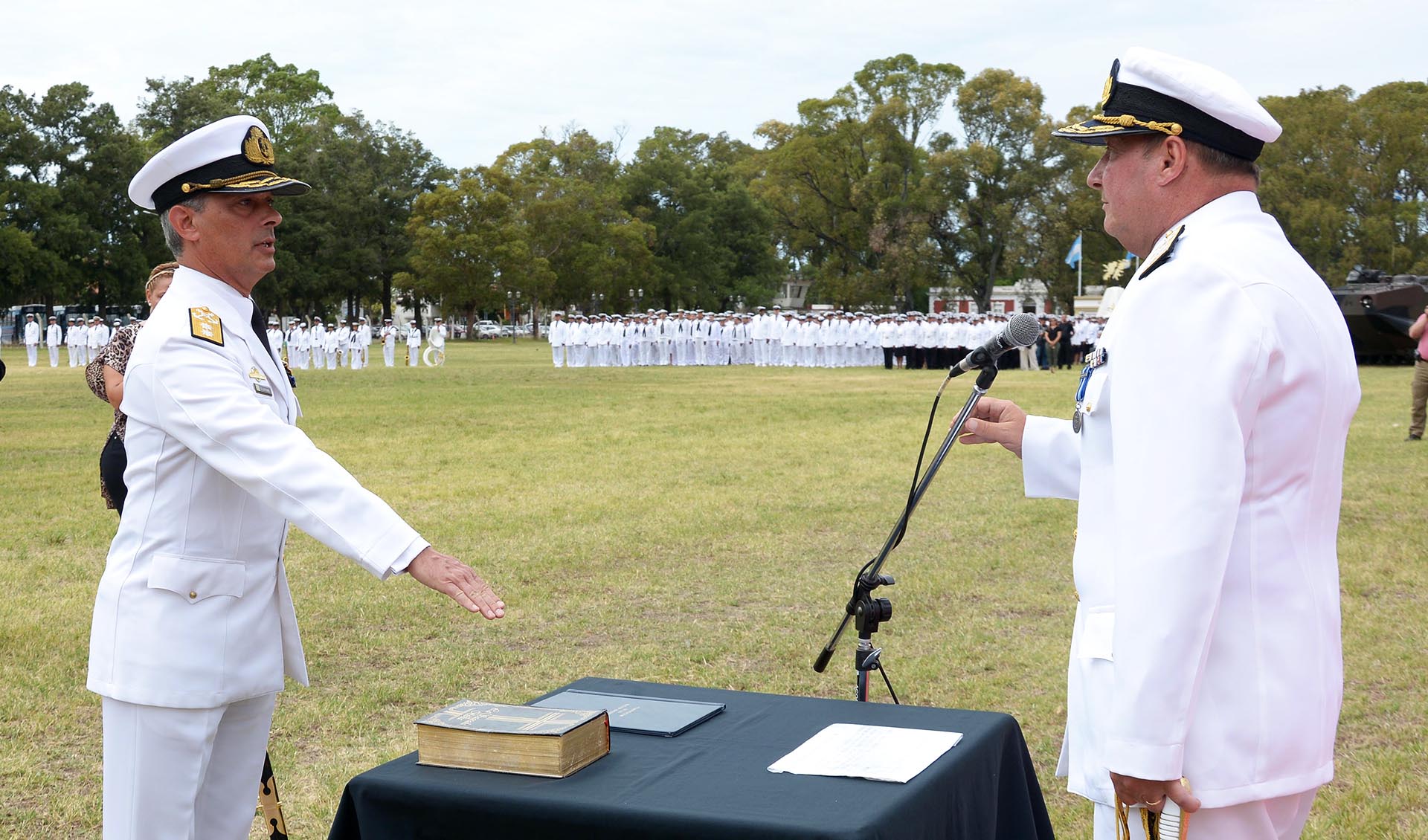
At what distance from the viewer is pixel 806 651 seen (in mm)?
6285

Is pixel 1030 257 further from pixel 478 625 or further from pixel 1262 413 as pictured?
pixel 1262 413

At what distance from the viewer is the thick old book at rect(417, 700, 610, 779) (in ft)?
7.59

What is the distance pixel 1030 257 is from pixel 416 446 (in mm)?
48037

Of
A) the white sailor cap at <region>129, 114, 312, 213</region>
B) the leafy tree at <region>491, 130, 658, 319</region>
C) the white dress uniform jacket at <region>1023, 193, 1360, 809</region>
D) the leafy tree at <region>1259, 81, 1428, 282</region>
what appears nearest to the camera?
the white dress uniform jacket at <region>1023, 193, 1360, 809</region>

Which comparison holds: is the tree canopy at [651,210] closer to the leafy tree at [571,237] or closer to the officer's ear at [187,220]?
the leafy tree at [571,237]

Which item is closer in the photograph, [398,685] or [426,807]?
[426,807]

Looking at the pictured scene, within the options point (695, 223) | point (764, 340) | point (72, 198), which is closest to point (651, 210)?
point (695, 223)

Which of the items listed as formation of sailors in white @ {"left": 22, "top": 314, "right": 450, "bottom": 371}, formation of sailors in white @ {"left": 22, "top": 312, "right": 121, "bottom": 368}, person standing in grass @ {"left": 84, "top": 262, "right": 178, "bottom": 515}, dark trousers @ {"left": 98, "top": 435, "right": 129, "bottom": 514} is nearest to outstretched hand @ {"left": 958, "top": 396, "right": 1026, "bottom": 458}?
person standing in grass @ {"left": 84, "top": 262, "right": 178, "bottom": 515}

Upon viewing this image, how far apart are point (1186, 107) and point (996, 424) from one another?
992 millimetres

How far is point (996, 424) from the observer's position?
114 inches

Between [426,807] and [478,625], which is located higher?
[426,807]

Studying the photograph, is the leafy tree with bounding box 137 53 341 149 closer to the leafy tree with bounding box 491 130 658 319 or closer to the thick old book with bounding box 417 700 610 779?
the leafy tree with bounding box 491 130 658 319

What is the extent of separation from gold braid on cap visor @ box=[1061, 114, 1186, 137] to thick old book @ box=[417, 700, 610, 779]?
1.42m

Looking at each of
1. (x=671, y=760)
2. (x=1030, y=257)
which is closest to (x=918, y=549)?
(x=671, y=760)
